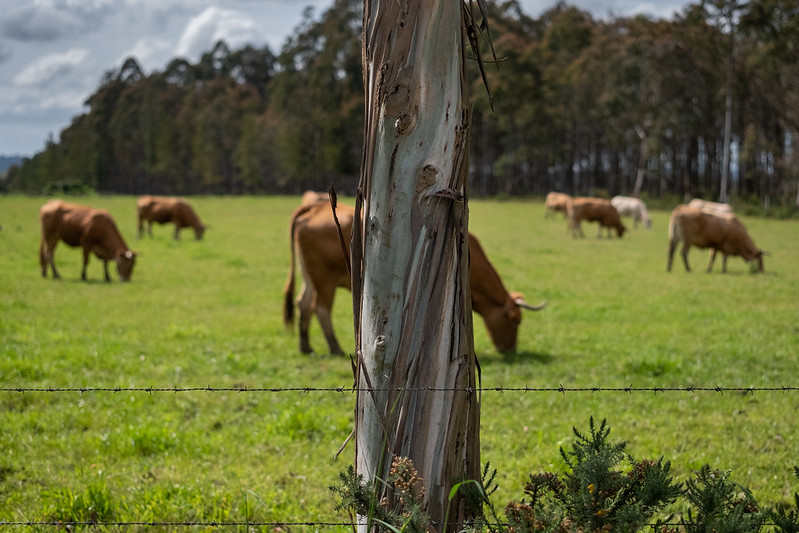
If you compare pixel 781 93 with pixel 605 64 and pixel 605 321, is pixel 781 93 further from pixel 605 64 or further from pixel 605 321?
pixel 605 321

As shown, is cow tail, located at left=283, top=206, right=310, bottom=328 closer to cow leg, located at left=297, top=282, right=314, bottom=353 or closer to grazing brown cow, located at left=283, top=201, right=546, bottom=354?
grazing brown cow, located at left=283, top=201, right=546, bottom=354

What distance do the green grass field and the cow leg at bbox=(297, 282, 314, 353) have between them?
0.65 feet

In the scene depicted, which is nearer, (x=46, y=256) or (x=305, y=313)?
(x=305, y=313)

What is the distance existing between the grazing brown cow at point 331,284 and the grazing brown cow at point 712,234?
1043cm

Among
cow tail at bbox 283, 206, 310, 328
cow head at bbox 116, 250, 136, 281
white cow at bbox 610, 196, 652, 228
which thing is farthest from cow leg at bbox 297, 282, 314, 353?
white cow at bbox 610, 196, 652, 228

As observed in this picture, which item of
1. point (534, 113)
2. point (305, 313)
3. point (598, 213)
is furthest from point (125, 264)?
point (534, 113)

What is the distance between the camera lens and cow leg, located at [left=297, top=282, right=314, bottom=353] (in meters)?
8.41

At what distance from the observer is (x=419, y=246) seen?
2.65 m

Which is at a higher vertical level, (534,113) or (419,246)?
(534,113)

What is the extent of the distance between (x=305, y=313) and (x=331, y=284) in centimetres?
47

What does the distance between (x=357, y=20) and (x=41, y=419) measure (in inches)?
2722

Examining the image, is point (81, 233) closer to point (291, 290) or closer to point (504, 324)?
point (291, 290)

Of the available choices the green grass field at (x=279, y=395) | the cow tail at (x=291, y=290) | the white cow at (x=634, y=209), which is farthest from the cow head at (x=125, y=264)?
the white cow at (x=634, y=209)

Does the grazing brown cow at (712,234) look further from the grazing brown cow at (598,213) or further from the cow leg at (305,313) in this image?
the cow leg at (305,313)
